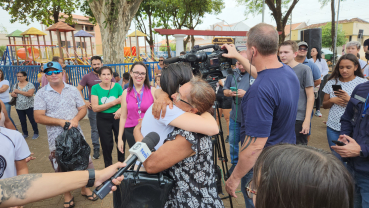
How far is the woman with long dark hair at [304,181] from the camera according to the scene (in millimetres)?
682

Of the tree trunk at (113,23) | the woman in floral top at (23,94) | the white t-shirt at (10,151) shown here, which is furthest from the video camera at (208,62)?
the tree trunk at (113,23)

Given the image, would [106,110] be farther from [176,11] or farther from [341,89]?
[176,11]

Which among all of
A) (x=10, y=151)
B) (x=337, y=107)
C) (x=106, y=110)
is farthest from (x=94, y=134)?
(x=337, y=107)

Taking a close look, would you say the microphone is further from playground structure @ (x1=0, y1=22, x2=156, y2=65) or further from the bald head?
playground structure @ (x1=0, y1=22, x2=156, y2=65)

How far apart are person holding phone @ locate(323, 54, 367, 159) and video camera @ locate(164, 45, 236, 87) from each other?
1.66 metres

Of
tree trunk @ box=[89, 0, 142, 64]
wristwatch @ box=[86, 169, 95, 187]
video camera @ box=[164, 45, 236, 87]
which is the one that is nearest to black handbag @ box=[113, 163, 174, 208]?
wristwatch @ box=[86, 169, 95, 187]

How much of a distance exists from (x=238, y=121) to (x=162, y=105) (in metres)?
2.06

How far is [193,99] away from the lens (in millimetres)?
1497

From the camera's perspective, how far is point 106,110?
151 inches

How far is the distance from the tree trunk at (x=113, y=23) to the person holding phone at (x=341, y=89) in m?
7.38

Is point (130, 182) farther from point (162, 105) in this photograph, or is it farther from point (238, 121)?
point (238, 121)

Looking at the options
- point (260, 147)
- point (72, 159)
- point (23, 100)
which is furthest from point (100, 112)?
point (23, 100)

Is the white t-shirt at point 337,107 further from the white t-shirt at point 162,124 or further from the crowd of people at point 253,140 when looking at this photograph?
the white t-shirt at point 162,124

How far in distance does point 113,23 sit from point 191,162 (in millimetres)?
8168
